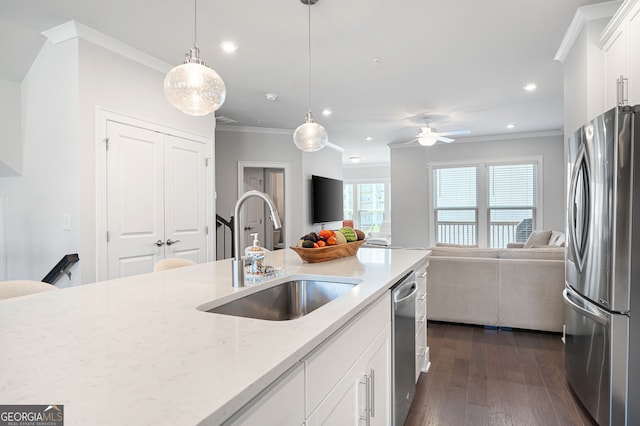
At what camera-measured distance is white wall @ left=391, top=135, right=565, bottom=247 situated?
6684 mm

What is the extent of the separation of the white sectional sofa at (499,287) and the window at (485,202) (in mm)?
3428

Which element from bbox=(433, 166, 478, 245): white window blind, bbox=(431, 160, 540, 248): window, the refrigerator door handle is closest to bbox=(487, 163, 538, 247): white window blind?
bbox=(431, 160, 540, 248): window

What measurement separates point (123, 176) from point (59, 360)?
8.90 ft

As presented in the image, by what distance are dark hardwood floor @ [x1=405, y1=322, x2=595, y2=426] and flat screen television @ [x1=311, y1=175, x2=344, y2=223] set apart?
3759 mm

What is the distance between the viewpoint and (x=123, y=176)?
3.15 m

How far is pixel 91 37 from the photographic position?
286 centimetres

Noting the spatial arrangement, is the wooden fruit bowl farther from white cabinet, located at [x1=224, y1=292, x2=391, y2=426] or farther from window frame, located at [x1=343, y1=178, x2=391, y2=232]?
window frame, located at [x1=343, y1=178, x2=391, y2=232]

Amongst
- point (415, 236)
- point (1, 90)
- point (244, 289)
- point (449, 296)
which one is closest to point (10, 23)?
point (1, 90)

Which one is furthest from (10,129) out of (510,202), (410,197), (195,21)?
(510,202)

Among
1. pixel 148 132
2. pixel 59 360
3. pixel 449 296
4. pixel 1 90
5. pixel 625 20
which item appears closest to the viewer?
pixel 59 360

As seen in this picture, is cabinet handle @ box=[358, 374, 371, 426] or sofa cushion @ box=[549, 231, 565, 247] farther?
sofa cushion @ box=[549, 231, 565, 247]

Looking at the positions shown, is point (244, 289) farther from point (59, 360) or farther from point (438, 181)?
point (438, 181)

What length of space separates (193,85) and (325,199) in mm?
5382

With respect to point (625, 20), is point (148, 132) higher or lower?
lower
